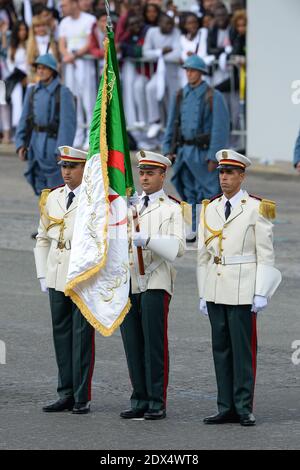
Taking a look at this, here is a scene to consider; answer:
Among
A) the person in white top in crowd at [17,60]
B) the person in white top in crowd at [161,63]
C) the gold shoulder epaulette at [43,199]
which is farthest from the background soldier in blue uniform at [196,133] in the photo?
the person in white top in crowd at [17,60]

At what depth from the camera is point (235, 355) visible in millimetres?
9383

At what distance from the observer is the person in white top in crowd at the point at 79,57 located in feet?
73.0

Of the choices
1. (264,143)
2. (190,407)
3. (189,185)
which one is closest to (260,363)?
(190,407)

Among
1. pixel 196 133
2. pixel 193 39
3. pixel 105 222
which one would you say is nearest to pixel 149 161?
pixel 105 222

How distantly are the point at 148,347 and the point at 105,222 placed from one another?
832 mm

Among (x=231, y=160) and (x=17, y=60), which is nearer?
(x=231, y=160)

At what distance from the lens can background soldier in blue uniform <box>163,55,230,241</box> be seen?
15.6 meters

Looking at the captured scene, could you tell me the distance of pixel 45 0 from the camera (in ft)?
77.9

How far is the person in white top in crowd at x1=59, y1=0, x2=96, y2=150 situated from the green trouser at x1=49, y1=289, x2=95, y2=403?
12.5 m

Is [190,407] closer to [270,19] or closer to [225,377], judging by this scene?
[225,377]

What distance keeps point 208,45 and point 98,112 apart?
12.0 metres

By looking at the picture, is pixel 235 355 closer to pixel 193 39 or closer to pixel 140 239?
pixel 140 239

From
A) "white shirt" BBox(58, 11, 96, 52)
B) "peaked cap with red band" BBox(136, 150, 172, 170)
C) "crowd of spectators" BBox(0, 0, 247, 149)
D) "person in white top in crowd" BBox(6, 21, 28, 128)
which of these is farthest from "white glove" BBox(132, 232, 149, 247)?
"person in white top in crowd" BBox(6, 21, 28, 128)

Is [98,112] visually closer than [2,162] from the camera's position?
Yes
